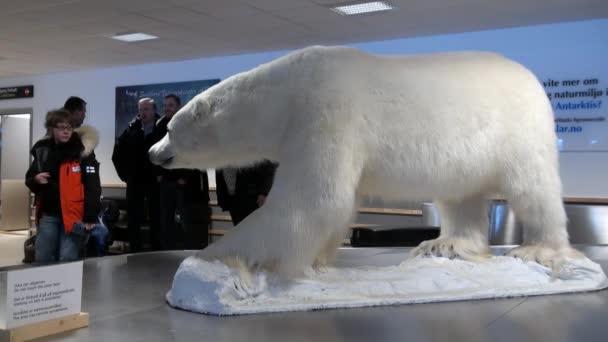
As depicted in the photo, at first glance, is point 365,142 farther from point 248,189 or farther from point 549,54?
point 549,54

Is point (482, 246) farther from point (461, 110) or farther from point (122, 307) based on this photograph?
point (122, 307)

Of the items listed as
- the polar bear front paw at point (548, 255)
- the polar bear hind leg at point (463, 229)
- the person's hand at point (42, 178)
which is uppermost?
the person's hand at point (42, 178)

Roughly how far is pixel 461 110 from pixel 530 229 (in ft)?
1.29

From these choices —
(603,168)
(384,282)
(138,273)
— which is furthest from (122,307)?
(603,168)

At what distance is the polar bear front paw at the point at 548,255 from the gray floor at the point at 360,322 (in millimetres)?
100

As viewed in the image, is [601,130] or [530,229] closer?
[530,229]

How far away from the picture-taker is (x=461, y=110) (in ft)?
4.74

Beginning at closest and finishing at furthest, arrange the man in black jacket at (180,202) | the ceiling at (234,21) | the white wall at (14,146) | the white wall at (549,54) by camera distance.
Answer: the man in black jacket at (180,202) < the ceiling at (234,21) < the white wall at (549,54) < the white wall at (14,146)

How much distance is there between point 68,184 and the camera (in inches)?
90.2

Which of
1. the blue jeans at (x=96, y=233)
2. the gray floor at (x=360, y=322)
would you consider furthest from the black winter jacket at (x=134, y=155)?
the gray floor at (x=360, y=322)

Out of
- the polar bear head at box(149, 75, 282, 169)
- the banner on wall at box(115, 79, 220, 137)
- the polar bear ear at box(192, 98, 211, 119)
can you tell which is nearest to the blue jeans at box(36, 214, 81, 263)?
the polar bear head at box(149, 75, 282, 169)

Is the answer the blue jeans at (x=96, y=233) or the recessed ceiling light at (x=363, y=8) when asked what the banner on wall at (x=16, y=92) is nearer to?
the recessed ceiling light at (x=363, y=8)

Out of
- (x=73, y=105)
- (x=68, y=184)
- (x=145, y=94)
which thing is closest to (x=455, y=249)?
(x=68, y=184)

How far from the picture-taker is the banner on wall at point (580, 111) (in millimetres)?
4016
